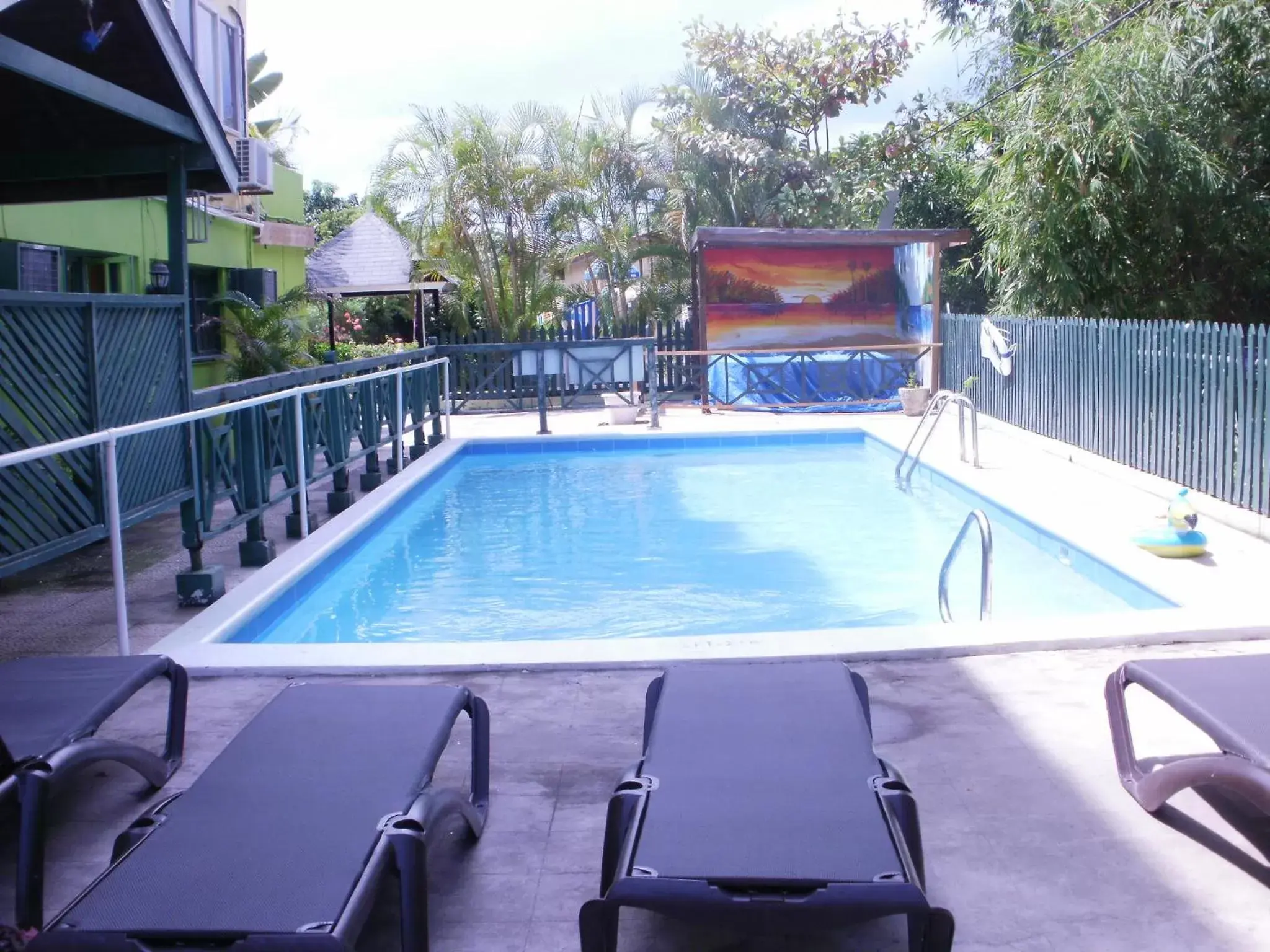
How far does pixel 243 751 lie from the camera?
3209 millimetres

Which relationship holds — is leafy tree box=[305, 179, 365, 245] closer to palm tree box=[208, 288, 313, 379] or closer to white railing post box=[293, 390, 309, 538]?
palm tree box=[208, 288, 313, 379]

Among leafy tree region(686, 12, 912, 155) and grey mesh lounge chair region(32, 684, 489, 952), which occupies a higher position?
leafy tree region(686, 12, 912, 155)

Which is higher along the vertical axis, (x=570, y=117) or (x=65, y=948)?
(x=570, y=117)

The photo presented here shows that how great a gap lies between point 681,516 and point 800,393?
753 centimetres

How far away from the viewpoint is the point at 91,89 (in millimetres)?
5648

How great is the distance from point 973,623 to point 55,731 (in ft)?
13.7

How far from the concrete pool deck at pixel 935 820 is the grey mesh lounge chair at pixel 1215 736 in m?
0.08

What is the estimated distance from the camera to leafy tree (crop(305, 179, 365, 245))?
3991cm

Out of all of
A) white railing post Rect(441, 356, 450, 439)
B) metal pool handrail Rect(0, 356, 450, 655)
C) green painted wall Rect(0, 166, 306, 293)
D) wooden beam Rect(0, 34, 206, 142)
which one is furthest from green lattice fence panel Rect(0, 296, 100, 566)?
white railing post Rect(441, 356, 450, 439)

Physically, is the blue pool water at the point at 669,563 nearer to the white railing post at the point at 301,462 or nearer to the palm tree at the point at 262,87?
the white railing post at the point at 301,462

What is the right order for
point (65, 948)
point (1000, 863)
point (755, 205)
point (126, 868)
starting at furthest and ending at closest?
point (755, 205), point (1000, 863), point (126, 868), point (65, 948)

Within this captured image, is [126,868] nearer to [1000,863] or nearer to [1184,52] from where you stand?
[1000,863]

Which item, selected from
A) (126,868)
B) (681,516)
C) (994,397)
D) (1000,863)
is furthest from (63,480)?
(994,397)

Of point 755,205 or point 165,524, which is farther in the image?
point 755,205
